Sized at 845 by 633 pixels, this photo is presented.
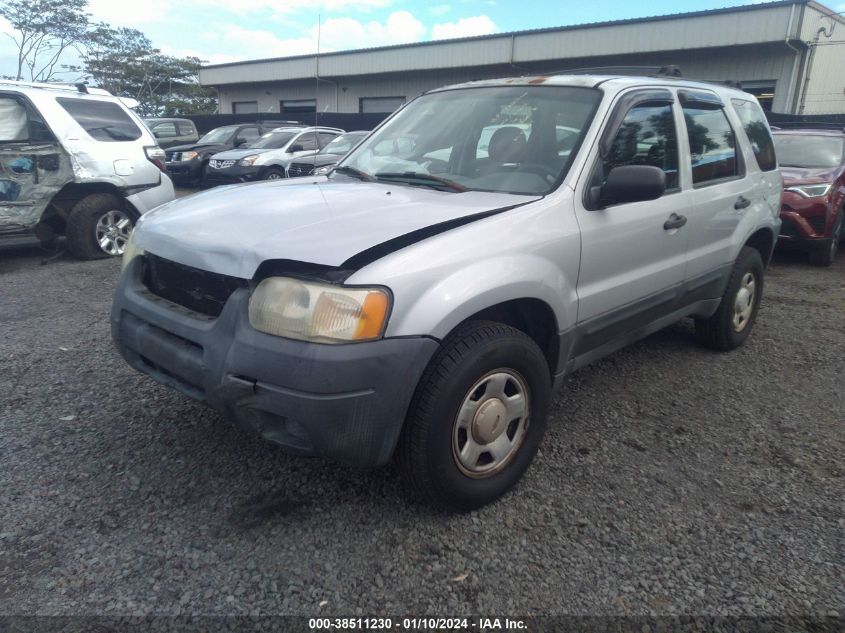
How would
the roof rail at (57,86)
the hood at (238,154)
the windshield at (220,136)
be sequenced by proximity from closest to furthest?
the roof rail at (57,86)
the hood at (238,154)
the windshield at (220,136)

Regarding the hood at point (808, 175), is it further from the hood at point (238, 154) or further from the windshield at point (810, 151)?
the hood at point (238, 154)

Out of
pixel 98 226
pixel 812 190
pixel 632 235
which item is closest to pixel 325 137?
pixel 98 226

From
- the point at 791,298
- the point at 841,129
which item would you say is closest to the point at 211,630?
the point at 791,298

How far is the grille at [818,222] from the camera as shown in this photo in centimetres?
741

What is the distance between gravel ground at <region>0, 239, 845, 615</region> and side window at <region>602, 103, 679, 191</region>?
53.3 inches

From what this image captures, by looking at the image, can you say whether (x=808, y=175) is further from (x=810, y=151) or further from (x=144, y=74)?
(x=144, y=74)

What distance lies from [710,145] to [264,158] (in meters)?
10.3

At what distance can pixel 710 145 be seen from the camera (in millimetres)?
3842

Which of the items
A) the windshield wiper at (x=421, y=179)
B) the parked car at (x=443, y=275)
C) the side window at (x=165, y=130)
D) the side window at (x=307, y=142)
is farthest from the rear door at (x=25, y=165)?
the side window at (x=165, y=130)

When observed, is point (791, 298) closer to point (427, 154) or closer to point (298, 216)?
point (427, 154)

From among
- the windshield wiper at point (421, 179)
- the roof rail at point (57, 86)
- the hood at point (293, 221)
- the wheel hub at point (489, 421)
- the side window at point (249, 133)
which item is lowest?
the wheel hub at point (489, 421)

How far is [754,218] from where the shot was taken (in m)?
4.25

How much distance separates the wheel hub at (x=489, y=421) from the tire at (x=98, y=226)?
5941 millimetres

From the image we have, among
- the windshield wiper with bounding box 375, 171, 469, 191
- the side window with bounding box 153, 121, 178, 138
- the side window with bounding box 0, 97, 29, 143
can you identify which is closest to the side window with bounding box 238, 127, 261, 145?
the side window with bounding box 153, 121, 178, 138
